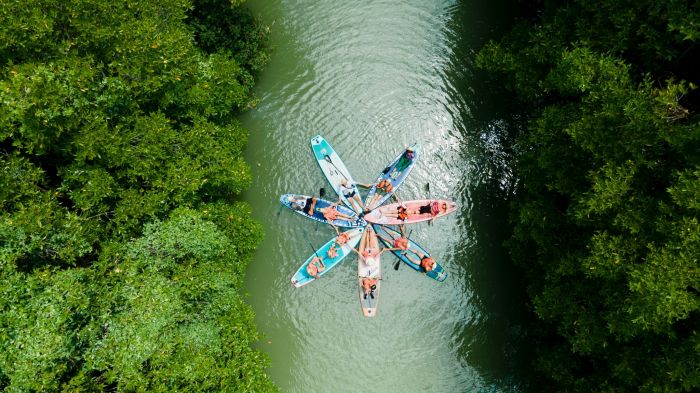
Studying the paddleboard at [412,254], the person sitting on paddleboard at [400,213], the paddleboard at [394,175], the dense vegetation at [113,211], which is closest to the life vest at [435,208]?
the person sitting on paddleboard at [400,213]

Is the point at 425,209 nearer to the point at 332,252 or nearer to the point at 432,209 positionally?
the point at 432,209

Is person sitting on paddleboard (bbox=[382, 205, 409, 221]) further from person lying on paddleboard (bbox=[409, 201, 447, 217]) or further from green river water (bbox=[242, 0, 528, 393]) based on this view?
green river water (bbox=[242, 0, 528, 393])

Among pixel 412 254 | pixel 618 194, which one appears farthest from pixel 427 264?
pixel 618 194

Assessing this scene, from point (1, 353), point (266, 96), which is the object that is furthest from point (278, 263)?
point (1, 353)

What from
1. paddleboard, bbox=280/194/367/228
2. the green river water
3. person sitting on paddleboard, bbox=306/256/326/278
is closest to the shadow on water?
the green river water

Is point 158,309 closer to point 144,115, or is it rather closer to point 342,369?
point 144,115

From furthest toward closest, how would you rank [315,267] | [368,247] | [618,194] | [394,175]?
[394,175] < [368,247] < [315,267] < [618,194]

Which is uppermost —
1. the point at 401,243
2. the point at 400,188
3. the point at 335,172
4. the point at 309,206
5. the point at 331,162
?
the point at 331,162
